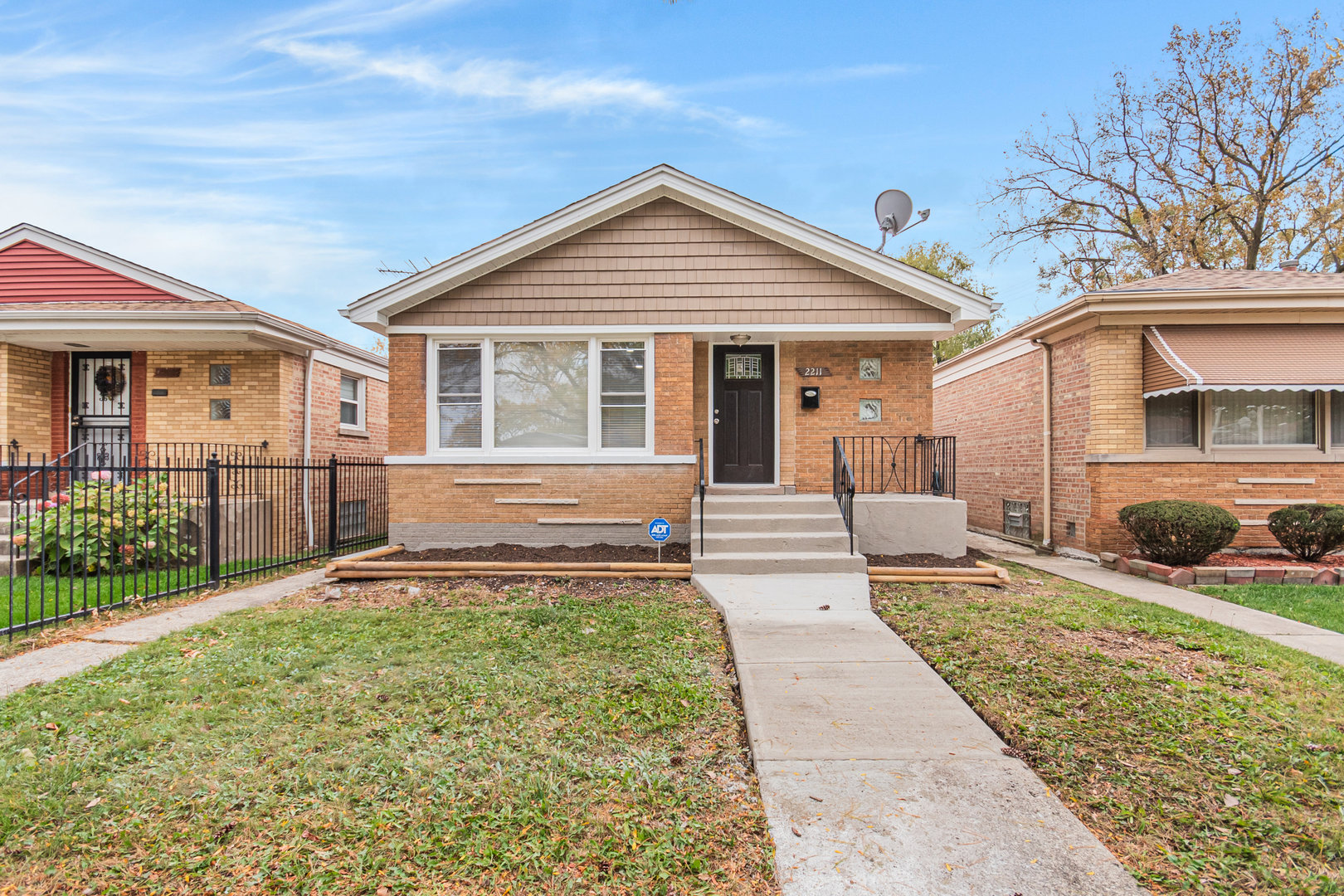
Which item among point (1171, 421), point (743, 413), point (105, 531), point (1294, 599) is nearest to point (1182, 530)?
point (1294, 599)

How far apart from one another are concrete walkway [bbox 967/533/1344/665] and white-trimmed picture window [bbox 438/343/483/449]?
8.16m

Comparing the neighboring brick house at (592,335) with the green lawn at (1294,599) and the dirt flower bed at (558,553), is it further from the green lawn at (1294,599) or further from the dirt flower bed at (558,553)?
the green lawn at (1294,599)

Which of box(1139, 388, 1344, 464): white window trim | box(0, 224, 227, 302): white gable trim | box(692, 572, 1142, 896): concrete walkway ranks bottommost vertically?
box(692, 572, 1142, 896): concrete walkway

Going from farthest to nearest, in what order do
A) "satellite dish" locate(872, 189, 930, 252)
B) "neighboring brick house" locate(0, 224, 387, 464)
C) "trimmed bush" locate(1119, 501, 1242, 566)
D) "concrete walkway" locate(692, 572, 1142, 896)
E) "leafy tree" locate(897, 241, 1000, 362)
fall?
"leafy tree" locate(897, 241, 1000, 362), "satellite dish" locate(872, 189, 930, 252), "neighboring brick house" locate(0, 224, 387, 464), "trimmed bush" locate(1119, 501, 1242, 566), "concrete walkway" locate(692, 572, 1142, 896)

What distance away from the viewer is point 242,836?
8.25 ft

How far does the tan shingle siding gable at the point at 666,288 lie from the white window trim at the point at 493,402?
0.24m

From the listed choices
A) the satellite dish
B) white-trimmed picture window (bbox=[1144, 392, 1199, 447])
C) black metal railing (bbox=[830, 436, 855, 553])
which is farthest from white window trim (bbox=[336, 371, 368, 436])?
white-trimmed picture window (bbox=[1144, 392, 1199, 447])

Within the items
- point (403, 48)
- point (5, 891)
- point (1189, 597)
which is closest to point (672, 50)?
point (403, 48)

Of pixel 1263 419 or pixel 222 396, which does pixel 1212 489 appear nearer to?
pixel 1263 419

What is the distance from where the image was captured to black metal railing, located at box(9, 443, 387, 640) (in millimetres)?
6500

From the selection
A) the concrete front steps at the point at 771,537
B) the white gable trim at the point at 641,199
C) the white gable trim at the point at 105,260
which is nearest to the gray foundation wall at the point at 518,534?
the concrete front steps at the point at 771,537

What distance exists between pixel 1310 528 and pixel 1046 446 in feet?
10.8

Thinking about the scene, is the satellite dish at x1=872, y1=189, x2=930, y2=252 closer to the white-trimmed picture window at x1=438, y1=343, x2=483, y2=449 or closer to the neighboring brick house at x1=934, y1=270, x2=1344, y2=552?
the neighboring brick house at x1=934, y1=270, x2=1344, y2=552

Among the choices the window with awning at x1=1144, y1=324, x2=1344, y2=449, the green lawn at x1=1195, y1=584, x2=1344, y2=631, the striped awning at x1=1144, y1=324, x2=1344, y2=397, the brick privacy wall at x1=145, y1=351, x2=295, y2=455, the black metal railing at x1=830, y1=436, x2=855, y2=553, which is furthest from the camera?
the brick privacy wall at x1=145, y1=351, x2=295, y2=455
